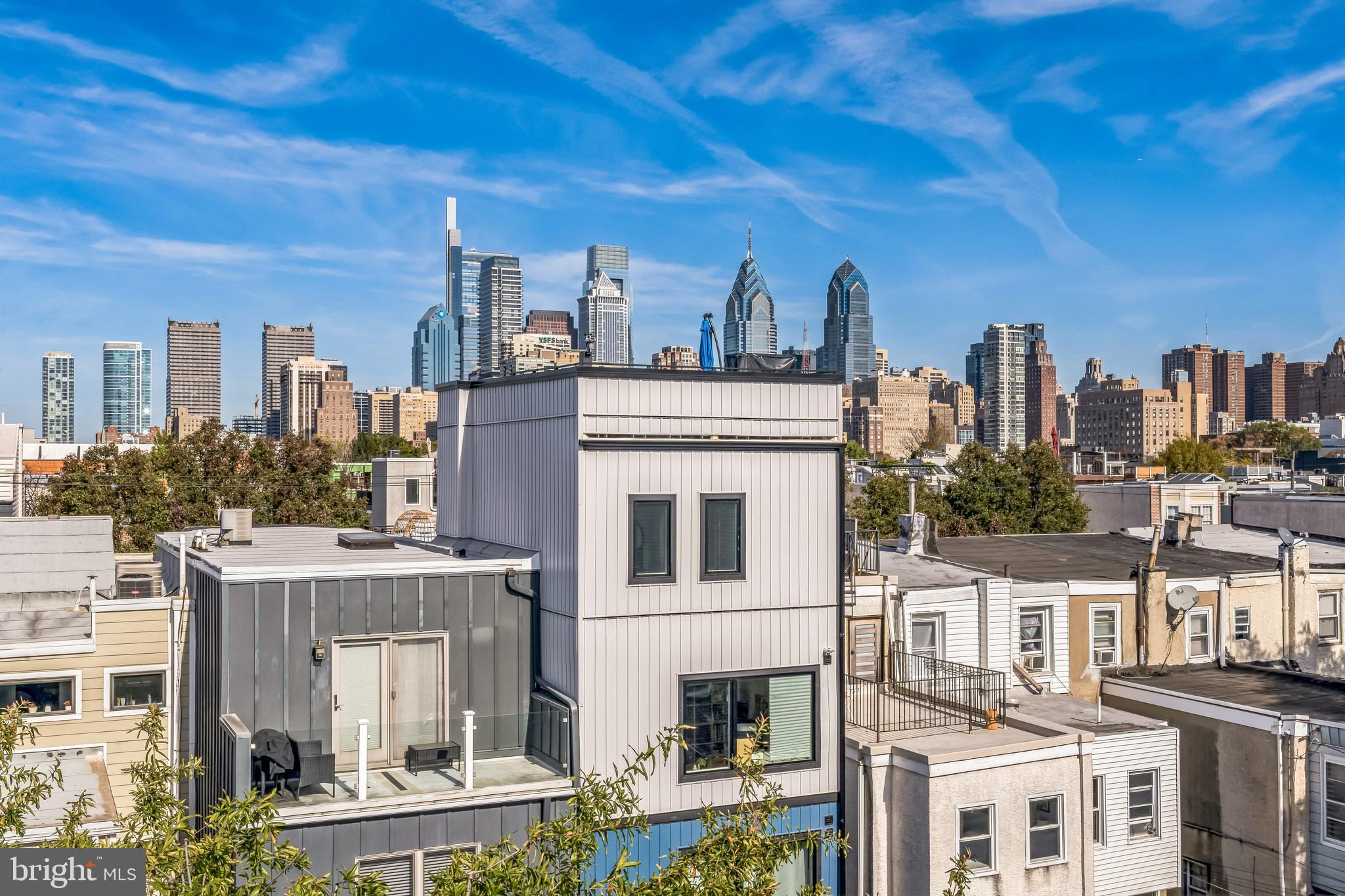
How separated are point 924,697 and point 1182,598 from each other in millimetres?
7632

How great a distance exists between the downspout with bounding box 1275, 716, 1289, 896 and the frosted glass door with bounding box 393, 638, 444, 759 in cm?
1334

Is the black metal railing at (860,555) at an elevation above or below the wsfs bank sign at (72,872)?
above

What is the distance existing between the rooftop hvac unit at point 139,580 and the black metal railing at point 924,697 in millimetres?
11178

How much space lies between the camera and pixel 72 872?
22.9 ft

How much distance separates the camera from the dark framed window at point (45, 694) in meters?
Answer: 16.1

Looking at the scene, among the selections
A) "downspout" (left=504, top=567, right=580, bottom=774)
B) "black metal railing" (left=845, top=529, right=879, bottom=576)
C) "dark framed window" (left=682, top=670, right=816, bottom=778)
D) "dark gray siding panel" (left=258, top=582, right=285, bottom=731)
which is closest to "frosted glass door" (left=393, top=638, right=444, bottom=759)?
"downspout" (left=504, top=567, right=580, bottom=774)

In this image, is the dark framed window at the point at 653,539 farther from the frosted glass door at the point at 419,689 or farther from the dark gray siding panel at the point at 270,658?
the dark gray siding panel at the point at 270,658

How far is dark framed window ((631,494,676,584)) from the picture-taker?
15117mm

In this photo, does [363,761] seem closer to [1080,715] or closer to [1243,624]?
[1080,715]

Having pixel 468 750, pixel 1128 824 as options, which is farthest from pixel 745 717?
pixel 1128 824

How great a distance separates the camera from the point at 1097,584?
22891 millimetres

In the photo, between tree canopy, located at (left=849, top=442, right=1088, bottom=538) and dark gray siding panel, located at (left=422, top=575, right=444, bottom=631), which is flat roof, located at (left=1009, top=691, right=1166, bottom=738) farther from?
tree canopy, located at (left=849, top=442, right=1088, bottom=538)

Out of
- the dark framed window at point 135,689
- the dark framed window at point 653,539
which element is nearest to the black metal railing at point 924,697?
the dark framed window at point 653,539

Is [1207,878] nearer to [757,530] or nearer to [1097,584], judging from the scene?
[1097,584]
